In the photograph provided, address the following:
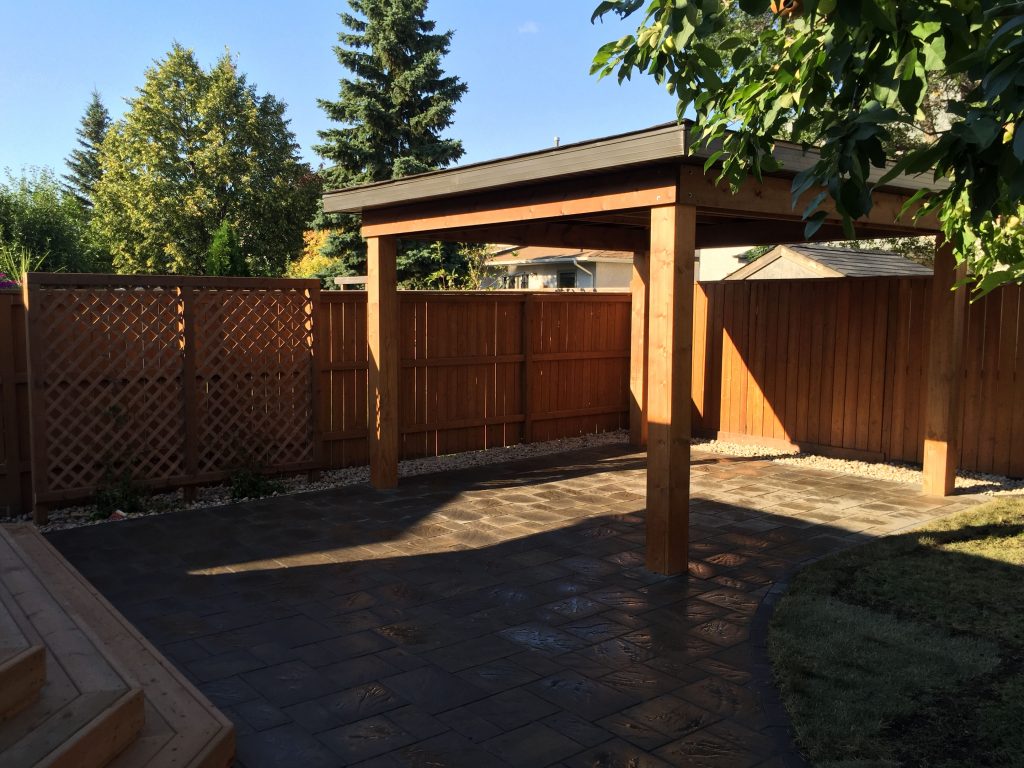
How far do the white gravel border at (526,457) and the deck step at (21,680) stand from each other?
3.57 metres

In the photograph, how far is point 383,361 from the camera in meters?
7.54

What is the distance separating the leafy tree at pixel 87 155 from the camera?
48.0 m

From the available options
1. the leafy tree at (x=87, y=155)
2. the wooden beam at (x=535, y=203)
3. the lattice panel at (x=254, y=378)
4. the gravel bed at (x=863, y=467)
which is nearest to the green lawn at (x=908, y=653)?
the gravel bed at (x=863, y=467)

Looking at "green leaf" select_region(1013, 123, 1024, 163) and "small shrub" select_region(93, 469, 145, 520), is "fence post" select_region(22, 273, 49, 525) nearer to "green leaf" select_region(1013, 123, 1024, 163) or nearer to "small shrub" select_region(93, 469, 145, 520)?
"small shrub" select_region(93, 469, 145, 520)

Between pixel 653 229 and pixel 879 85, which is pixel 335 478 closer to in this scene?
pixel 653 229

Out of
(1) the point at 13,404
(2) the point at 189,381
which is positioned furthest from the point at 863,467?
(1) the point at 13,404

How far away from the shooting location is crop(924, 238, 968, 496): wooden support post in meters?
7.09

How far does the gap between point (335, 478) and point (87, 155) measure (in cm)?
4977

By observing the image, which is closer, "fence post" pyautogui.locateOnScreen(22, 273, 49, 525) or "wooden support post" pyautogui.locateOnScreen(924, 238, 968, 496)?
"fence post" pyautogui.locateOnScreen(22, 273, 49, 525)

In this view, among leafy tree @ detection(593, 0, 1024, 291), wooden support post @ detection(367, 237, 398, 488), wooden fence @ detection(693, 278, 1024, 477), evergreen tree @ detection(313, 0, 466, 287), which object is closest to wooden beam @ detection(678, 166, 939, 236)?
leafy tree @ detection(593, 0, 1024, 291)

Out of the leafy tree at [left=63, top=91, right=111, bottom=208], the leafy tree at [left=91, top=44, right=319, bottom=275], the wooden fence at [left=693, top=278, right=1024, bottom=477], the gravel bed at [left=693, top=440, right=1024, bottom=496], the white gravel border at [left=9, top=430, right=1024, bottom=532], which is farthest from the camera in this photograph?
the leafy tree at [left=63, top=91, right=111, bottom=208]

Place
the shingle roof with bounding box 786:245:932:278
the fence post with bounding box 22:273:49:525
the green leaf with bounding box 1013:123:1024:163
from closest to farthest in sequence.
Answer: the green leaf with bounding box 1013:123:1024:163
the fence post with bounding box 22:273:49:525
the shingle roof with bounding box 786:245:932:278

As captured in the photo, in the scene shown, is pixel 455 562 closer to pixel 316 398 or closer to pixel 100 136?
pixel 316 398

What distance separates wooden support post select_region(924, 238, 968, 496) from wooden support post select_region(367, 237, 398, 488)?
4919 millimetres
